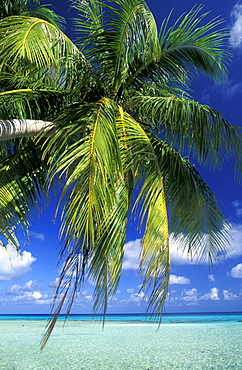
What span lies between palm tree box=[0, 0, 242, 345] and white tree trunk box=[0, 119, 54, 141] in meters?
0.01

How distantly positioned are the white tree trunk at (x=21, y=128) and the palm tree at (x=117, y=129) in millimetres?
13

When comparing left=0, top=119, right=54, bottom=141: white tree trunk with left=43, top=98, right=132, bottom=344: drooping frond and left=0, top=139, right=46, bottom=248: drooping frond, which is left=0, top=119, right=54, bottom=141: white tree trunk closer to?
left=43, top=98, right=132, bottom=344: drooping frond

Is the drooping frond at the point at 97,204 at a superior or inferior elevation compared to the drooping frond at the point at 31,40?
inferior

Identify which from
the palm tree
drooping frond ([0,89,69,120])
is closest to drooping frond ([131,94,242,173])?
the palm tree

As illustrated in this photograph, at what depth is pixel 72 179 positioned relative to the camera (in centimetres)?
398

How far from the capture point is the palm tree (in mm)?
4379

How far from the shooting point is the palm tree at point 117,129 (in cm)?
438

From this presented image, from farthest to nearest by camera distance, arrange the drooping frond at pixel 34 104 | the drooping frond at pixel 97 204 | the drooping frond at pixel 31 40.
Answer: the drooping frond at pixel 34 104 < the drooping frond at pixel 31 40 < the drooping frond at pixel 97 204

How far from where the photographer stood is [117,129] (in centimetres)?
505

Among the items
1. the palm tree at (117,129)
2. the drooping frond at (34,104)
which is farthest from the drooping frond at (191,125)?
the drooping frond at (34,104)

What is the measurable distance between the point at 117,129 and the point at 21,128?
1232 millimetres

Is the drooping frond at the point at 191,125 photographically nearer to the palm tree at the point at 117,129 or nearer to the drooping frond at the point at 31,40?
the palm tree at the point at 117,129

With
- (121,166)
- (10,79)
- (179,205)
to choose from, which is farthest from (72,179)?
(10,79)

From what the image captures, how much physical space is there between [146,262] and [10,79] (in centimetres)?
396
